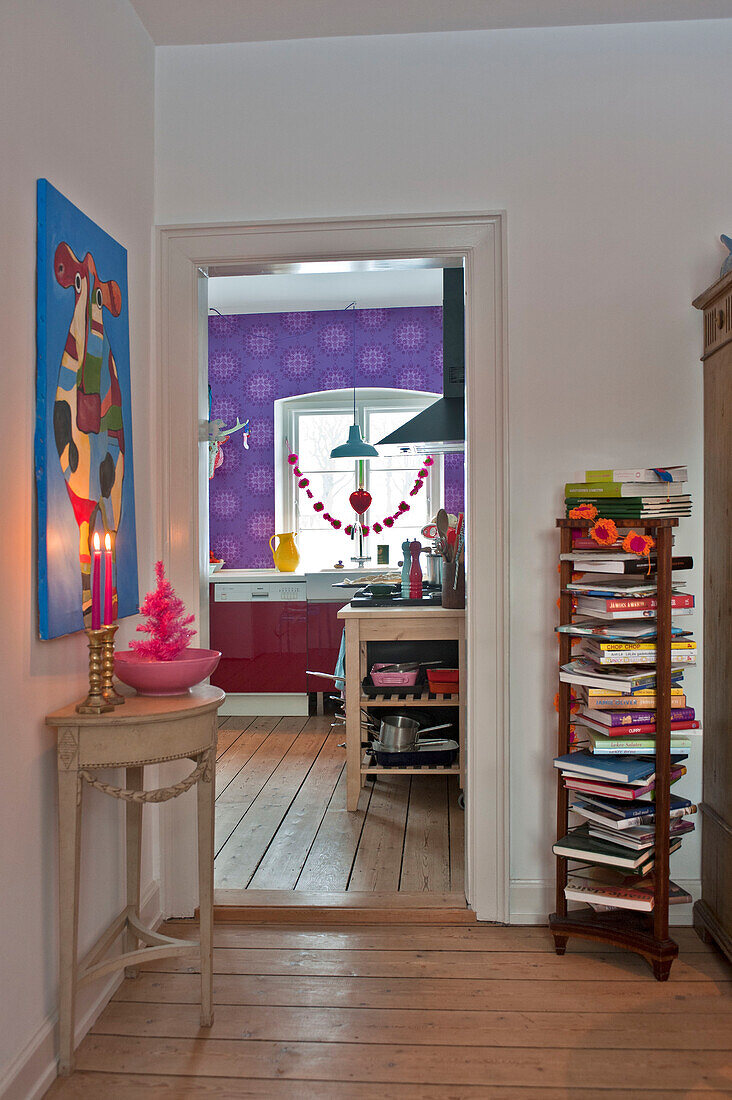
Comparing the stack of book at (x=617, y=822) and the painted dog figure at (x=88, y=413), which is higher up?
the painted dog figure at (x=88, y=413)

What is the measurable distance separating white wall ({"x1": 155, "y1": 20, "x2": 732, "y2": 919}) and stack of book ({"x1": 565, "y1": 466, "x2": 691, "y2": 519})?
15 cm

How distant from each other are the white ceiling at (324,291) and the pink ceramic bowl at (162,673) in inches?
143

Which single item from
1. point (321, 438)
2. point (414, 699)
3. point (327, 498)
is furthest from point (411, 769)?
point (321, 438)

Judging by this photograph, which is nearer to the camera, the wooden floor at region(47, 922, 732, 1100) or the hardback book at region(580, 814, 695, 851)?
the wooden floor at region(47, 922, 732, 1100)

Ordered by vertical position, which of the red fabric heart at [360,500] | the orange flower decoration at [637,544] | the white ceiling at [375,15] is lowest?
the orange flower decoration at [637,544]

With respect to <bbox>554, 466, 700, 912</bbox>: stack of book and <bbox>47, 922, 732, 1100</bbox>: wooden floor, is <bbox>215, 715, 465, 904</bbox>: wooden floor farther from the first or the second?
<bbox>554, 466, 700, 912</bbox>: stack of book

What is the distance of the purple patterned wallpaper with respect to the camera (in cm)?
609

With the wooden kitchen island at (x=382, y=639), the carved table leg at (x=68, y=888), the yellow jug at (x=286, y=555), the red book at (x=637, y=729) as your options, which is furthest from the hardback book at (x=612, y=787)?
the yellow jug at (x=286, y=555)

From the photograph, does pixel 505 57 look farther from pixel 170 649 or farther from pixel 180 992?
pixel 180 992

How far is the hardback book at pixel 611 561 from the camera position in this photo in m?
2.43

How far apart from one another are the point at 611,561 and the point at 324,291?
3864 mm

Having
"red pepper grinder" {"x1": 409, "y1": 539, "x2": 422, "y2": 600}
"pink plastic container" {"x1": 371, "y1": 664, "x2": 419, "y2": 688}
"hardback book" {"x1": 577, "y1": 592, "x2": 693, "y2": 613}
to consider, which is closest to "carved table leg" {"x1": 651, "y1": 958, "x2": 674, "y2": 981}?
"hardback book" {"x1": 577, "y1": 592, "x2": 693, "y2": 613}

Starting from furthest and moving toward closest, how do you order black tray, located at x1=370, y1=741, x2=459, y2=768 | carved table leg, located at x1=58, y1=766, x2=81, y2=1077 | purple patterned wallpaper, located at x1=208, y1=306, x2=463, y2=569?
purple patterned wallpaper, located at x1=208, y1=306, x2=463, y2=569 < black tray, located at x1=370, y1=741, x2=459, y2=768 < carved table leg, located at x1=58, y1=766, x2=81, y2=1077

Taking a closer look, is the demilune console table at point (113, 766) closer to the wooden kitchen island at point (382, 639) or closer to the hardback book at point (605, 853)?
the hardback book at point (605, 853)
